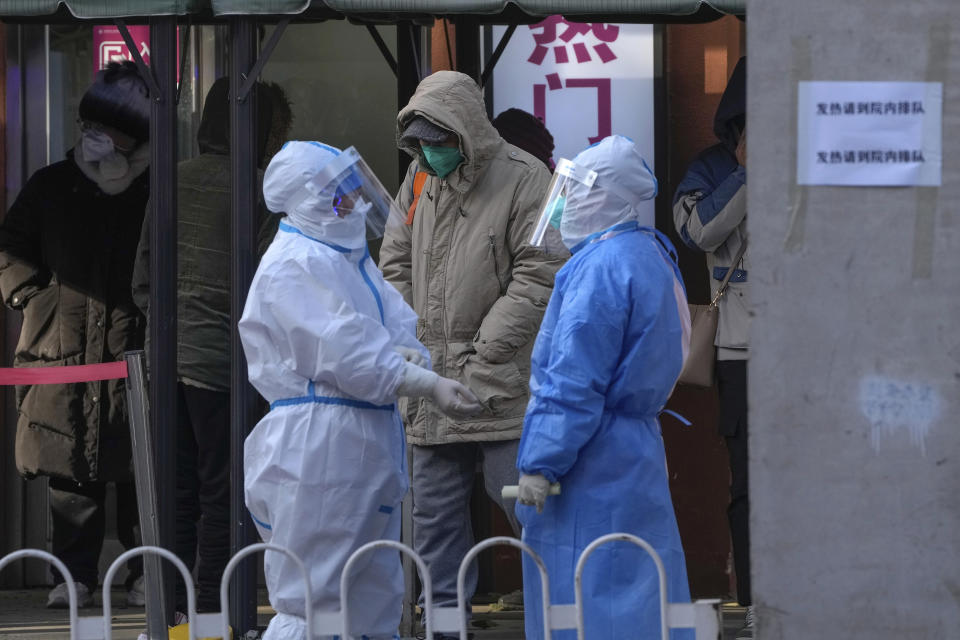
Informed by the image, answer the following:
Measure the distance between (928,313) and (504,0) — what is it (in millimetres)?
2653

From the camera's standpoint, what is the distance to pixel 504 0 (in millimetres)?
5520

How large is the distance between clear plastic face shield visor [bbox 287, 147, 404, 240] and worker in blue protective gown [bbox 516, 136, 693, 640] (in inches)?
27.4

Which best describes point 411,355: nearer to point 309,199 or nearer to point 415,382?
point 415,382

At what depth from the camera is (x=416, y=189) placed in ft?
19.7

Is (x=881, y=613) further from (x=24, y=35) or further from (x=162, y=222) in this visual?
(x=24, y=35)

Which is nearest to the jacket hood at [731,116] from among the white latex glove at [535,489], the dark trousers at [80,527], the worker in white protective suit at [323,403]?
the worker in white protective suit at [323,403]

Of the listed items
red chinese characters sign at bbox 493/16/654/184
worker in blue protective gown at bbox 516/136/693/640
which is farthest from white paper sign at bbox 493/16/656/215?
worker in blue protective gown at bbox 516/136/693/640

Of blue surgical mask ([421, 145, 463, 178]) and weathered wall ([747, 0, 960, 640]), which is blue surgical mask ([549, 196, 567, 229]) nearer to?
blue surgical mask ([421, 145, 463, 178])

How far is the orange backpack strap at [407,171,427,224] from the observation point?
5.89 metres

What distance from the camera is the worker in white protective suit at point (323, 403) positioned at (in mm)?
4527

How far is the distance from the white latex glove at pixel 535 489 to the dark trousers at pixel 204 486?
7.11 feet

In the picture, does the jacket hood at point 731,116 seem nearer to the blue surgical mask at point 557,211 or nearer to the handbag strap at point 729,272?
the handbag strap at point 729,272

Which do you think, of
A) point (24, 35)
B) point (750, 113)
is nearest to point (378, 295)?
point (750, 113)

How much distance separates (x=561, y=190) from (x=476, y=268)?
0.97 metres
